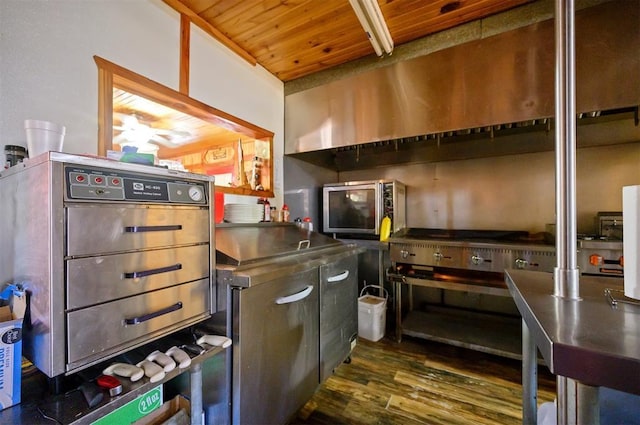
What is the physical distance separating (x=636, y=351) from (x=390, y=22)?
7.57 ft

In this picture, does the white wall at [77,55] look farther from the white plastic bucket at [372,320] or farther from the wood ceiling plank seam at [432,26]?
the white plastic bucket at [372,320]

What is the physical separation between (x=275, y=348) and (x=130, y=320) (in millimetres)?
622

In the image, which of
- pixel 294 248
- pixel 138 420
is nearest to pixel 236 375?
pixel 138 420

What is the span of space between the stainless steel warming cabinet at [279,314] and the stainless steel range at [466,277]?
728 mm

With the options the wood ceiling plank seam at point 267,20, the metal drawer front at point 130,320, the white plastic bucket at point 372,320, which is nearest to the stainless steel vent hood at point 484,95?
the wood ceiling plank seam at point 267,20

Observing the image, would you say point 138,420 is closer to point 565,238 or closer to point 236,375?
point 236,375

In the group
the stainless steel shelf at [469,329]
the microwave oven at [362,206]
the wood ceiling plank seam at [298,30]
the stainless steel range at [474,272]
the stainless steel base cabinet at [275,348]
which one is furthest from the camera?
the microwave oven at [362,206]

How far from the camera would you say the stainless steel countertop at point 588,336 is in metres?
0.35

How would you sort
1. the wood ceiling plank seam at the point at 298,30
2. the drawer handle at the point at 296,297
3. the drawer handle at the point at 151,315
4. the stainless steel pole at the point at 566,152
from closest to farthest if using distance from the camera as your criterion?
Answer: 1. the stainless steel pole at the point at 566,152
2. the drawer handle at the point at 151,315
3. the drawer handle at the point at 296,297
4. the wood ceiling plank seam at the point at 298,30

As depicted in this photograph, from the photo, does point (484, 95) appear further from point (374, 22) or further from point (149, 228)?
point (149, 228)

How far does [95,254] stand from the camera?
75cm

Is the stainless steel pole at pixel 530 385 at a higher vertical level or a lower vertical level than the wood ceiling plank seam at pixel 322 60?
lower

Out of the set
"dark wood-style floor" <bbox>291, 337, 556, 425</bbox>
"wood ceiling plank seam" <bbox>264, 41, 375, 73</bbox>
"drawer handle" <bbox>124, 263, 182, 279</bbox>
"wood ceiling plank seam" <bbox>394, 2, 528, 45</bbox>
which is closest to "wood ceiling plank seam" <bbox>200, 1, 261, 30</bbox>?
"wood ceiling plank seam" <bbox>264, 41, 375, 73</bbox>

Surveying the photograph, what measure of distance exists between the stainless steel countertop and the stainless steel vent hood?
68.5 inches
